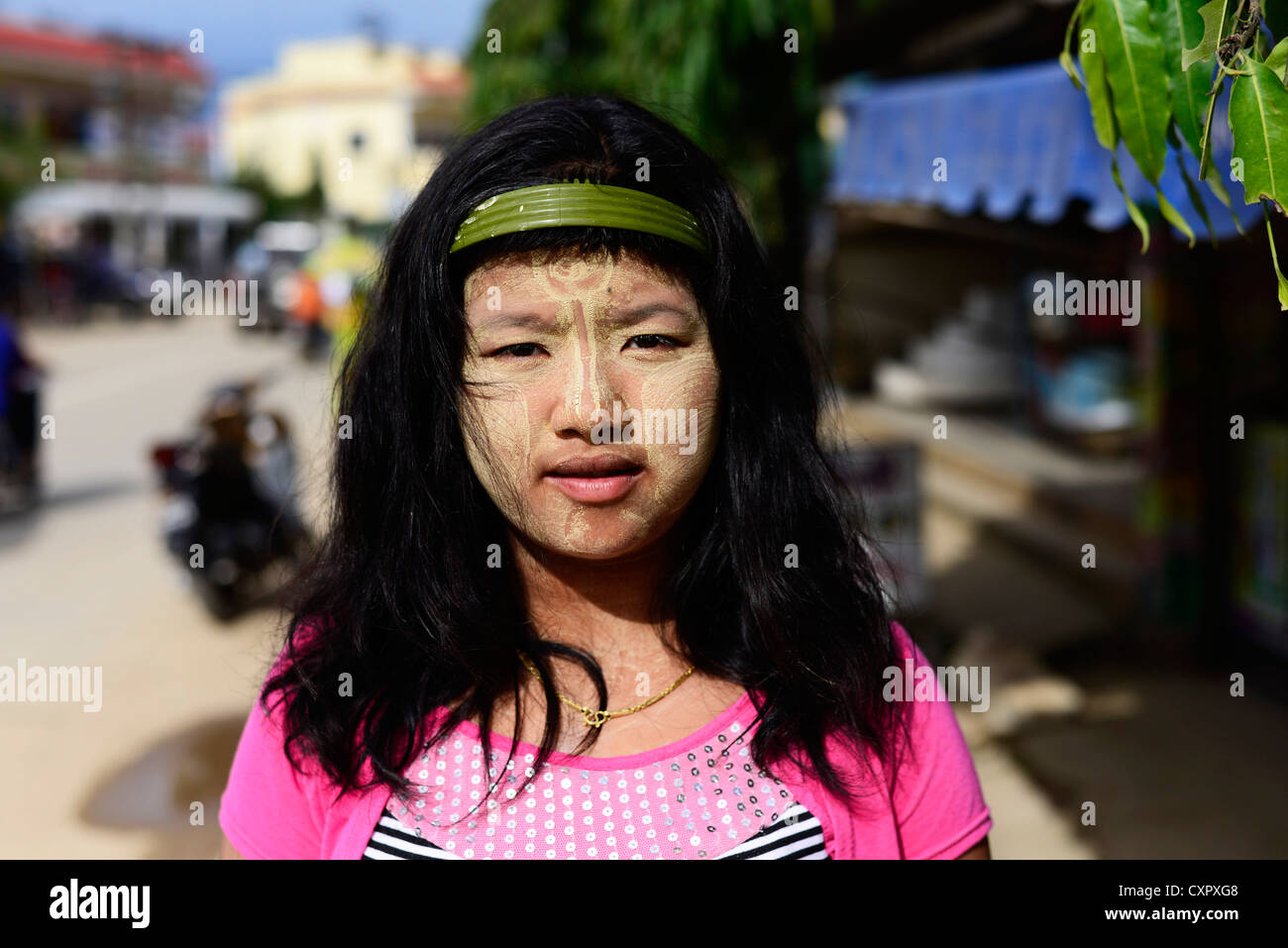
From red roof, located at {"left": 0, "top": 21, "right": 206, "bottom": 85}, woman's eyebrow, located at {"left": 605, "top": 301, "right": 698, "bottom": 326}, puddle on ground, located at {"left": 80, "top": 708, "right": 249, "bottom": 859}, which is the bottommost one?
puddle on ground, located at {"left": 80, "top": 708, "right": 249, "bottom": 859}

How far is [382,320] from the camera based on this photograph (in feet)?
4.39

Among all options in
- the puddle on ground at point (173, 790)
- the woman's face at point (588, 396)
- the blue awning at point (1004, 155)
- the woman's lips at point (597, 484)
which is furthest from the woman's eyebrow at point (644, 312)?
the puddle on ground at point (173, 790)

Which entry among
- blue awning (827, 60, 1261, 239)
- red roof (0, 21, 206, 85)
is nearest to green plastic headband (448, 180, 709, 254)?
blue awning (827, 60, 1261, 239)

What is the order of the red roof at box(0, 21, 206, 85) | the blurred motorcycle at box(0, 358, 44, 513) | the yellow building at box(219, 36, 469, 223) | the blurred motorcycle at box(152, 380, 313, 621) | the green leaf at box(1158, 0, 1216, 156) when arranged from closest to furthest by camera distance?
the green leaf at box(1158, 0, 1216, 156) < the blurred motorcycle at box(152, 380, 313, 621) < the blurred motorcycle at box(0, 358, 44, 513) < the red roof at box(0, 21, 206, 85) < the yellow building at box(219, 36, 469, 223)

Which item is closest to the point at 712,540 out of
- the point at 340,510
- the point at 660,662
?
the point at 660,662

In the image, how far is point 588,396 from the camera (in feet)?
3.83

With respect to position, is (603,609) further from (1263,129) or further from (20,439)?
(20,439)

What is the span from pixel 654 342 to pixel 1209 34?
0.56 metres

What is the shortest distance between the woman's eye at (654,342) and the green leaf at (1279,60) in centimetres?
57

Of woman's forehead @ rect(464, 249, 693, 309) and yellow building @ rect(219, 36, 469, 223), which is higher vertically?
yellow building @ rect(219, 36, 469, 223)

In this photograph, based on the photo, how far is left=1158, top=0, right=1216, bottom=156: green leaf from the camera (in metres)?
1.05

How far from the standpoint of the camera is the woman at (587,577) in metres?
1.19

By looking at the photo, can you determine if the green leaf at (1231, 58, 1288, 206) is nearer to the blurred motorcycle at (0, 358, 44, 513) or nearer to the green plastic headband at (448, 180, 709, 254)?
the green plastic headband at (448, 180, 709, 254)

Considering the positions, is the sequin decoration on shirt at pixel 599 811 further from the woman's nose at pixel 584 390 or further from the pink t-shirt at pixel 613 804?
the woman's nose at pixel 584 390
